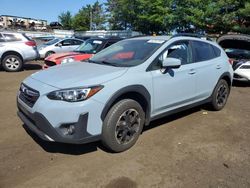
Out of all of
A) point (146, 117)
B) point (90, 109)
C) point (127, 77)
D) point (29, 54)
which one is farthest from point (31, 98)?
point (29, 54)

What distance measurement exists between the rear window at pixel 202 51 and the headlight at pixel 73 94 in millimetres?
2546

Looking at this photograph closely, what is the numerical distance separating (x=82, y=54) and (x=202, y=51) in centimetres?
440

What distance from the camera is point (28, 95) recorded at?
3.99 meters

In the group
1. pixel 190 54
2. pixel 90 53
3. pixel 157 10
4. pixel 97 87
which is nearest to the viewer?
pixel 97 87

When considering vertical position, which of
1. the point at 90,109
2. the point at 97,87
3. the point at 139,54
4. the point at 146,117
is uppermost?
the point at 139,54

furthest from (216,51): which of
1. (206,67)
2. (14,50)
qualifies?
(14,50)

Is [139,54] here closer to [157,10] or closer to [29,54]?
[29,54]

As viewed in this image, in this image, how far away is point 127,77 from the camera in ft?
13.3

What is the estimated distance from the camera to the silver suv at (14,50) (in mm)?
11541

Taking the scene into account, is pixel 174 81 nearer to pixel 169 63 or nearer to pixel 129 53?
pixel 169 63

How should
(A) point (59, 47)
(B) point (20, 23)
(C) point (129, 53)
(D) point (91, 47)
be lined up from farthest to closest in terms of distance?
(B) point (20, 23)
(A) point (59, 47)
(D) point (91, 47)
(C) point (129, 53)

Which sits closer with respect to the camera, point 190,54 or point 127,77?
point 127,77

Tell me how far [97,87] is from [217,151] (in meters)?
2.08

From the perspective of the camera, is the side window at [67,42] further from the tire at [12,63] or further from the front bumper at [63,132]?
the front bumper at [63,132]
